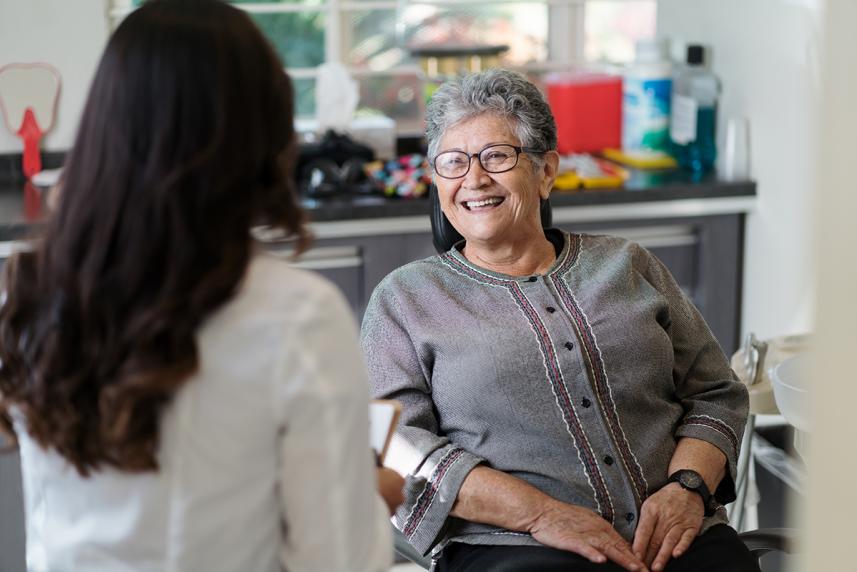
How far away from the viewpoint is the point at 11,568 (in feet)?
8.70

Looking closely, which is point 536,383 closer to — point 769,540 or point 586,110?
point 769,540

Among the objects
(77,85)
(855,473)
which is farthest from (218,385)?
(77,85)

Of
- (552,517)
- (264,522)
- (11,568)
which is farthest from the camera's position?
(11,568)

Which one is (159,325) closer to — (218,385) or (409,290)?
(218,385)

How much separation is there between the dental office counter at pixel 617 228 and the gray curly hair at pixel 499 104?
78 centimetres

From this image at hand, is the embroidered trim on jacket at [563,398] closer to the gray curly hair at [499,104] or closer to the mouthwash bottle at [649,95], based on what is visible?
the gray curly hair at [499,104]

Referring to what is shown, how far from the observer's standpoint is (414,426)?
1.74m

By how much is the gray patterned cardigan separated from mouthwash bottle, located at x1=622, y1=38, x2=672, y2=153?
4.20 ft

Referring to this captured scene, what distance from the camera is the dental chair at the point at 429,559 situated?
6.05 ft

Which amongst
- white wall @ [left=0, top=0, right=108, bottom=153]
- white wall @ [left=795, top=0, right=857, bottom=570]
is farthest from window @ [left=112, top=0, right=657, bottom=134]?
white wall @ [left=795, top=0, right=857, bottom=570]

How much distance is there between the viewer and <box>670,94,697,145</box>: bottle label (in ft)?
9.78

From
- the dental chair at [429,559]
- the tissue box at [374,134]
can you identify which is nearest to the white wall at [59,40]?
the tissue box at [374,134]

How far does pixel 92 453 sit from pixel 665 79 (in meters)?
2.33

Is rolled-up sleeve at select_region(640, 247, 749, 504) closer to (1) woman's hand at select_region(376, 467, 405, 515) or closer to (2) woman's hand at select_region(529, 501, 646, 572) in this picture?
(2) woman's hand at select_region(529, 501, 646, 572)
